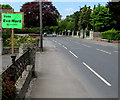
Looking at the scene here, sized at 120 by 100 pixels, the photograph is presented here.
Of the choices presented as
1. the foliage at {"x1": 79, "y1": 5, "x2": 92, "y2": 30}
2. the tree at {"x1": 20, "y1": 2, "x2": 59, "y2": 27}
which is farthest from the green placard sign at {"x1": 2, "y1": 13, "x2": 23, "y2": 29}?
the foliage at {"x1": 79, "y1": 5, "x2": 92, "y2": 30}

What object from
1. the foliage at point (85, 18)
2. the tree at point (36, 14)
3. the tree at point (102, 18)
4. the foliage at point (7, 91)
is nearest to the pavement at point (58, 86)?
the foliage at point (7, 91)

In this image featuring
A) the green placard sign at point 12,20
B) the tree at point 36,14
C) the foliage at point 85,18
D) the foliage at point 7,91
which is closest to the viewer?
the foliage at point 7,91

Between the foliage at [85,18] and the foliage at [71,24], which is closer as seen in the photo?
the foliage at [85,18]

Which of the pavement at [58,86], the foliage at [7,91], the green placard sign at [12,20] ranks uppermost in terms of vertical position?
the green placard sign at [12,20]

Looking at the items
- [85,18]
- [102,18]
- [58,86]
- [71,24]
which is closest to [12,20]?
[58,86]

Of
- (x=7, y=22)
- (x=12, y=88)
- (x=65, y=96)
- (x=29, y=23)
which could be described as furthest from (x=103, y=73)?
(x=29, y=23)

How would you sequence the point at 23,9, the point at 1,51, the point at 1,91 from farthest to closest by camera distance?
the point at 23,9 → the point at 1,51 → the point at 1,91

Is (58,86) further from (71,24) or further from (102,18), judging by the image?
(71,24)

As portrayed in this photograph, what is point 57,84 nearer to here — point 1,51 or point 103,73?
point 103,73

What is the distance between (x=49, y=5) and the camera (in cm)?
6750

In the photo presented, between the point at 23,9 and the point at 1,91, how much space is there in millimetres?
65131

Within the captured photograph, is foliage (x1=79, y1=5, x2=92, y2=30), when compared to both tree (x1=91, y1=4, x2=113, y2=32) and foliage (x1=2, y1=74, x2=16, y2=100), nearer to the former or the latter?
tree (x1=91, y1=4, x2=113, y2=32)

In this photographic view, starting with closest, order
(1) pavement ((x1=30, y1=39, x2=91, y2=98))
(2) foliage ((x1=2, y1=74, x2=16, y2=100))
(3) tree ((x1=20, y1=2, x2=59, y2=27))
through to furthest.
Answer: (2) foliage ((x1=2, y1=74, x2=16, y2=100)) < (1) pavement ((x1=30, y1=39, x2=91, y2=98)) < (3) tree ((x1=20, y1=2, x2=59, y2=27))

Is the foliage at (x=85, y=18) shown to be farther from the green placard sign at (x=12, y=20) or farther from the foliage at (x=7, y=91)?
the foliage at (x=7, y=91)
